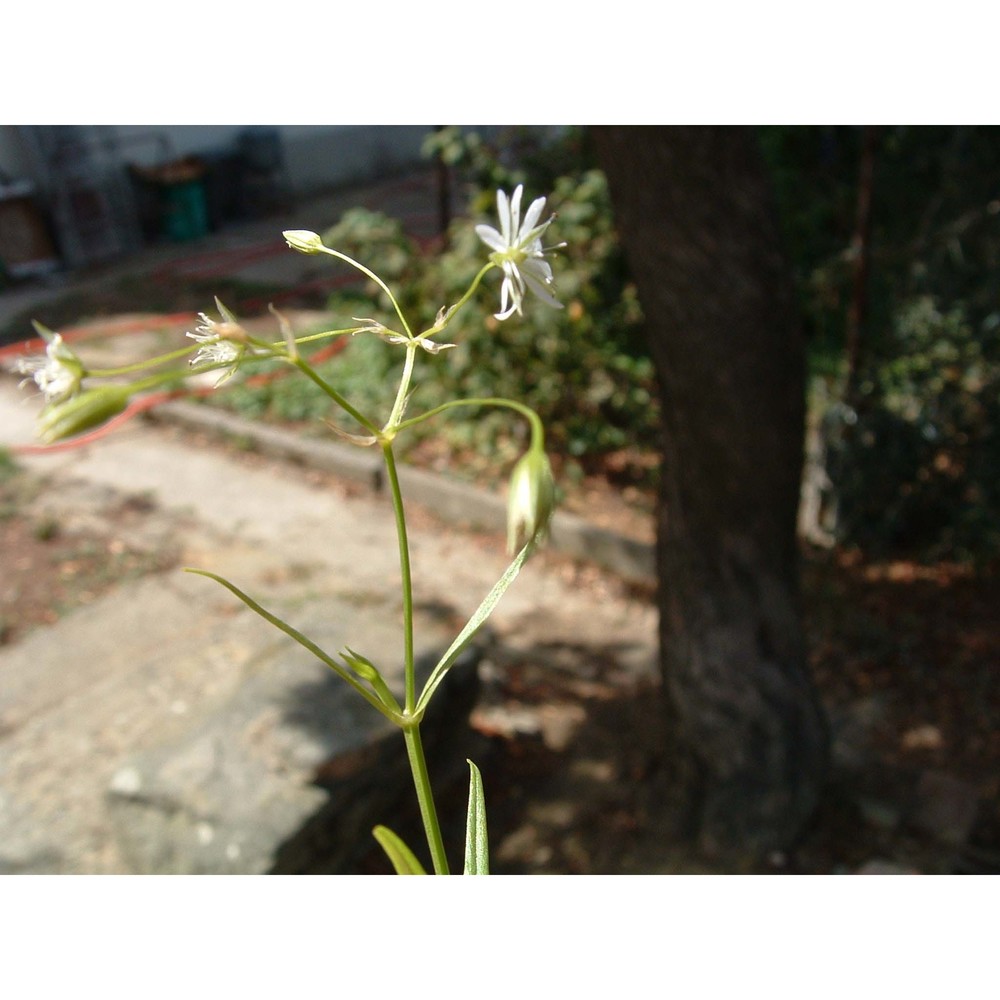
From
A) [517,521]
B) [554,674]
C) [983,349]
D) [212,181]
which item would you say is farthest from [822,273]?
[212,181]

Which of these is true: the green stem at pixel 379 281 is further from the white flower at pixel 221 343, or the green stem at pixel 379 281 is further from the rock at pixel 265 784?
the rock at pixel 265 784

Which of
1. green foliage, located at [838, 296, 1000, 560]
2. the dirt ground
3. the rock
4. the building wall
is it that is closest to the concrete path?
the rock

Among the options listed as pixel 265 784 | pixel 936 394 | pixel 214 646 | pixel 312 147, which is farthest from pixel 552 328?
pixel 312 147

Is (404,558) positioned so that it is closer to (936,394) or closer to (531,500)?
(531,500)

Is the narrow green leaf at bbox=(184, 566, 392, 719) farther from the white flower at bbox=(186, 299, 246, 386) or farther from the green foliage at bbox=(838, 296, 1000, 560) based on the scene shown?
the green foliage at bbox=(838, 296, 1000, 560)


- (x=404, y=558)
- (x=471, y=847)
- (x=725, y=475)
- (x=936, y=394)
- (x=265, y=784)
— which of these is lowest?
(x=265, y=784)

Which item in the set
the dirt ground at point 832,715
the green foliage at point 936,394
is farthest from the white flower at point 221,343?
the green foliage at point 936,394
